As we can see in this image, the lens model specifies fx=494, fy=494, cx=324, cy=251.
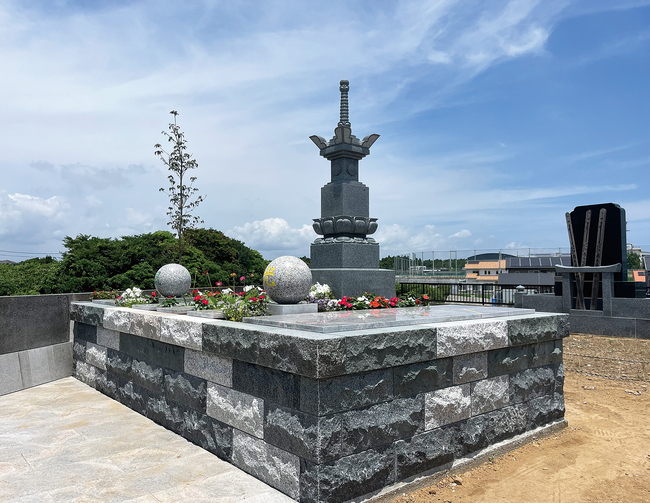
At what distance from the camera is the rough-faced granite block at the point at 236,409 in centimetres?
423

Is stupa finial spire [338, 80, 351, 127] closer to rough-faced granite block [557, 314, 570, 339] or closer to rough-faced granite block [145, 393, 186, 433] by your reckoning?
rough-faced granite block [557, 314, 570, 339]

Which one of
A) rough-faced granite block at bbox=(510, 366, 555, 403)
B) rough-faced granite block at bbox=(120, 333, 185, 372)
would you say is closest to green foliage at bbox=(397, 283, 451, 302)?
rough-faced granite block at bbox=(510, 366, 555, 403)

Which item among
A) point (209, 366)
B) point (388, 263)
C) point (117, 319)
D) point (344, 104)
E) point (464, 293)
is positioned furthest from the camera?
point (388, 263)

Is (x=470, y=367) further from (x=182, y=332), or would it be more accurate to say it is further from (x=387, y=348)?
(x=182, y=332)

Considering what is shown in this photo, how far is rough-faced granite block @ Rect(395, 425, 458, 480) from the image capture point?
4.15m

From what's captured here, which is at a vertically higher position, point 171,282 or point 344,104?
point 344,104

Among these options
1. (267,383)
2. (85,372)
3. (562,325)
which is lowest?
(85,372)

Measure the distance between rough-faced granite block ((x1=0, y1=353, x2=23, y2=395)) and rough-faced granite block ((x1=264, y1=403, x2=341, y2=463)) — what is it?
18.8 feet

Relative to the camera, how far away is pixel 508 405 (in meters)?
5.21

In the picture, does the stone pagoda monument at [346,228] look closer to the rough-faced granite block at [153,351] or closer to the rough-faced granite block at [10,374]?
the rough-faced granite block at [153,351]

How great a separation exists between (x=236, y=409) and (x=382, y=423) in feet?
4.46

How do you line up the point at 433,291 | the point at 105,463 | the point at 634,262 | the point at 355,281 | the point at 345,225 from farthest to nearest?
the point at 634,262 < the point at 433,291 < the point at 345,225 < the point at 355,281 < the point at 105,463

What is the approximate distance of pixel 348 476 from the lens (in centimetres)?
378

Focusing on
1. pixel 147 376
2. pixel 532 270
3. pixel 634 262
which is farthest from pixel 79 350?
pixel 634 262
